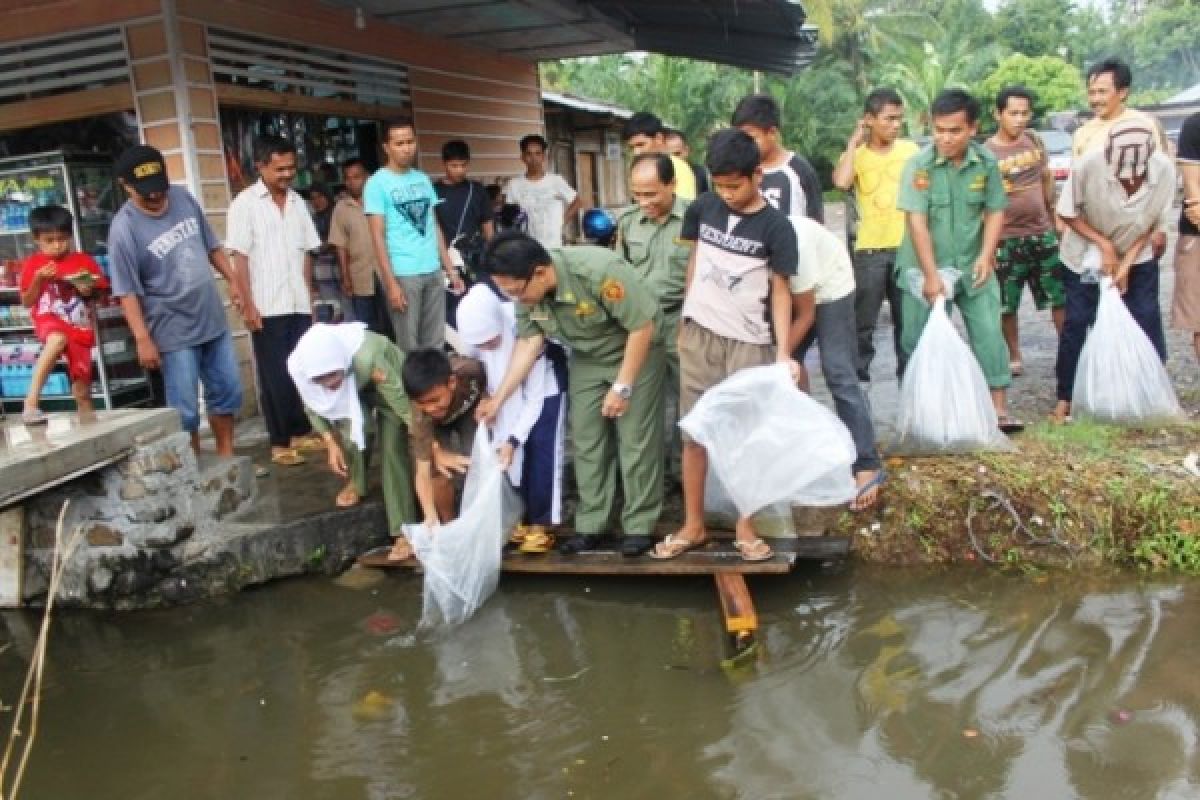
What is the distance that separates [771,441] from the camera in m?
3.62

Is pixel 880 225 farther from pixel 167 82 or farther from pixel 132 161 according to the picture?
pixel 167 82

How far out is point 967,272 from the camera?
448 centimetres

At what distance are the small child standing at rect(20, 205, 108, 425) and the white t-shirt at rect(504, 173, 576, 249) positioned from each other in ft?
11.0

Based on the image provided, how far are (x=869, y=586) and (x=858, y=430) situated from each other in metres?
0.64

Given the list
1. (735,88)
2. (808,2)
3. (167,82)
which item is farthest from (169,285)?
(735,88)

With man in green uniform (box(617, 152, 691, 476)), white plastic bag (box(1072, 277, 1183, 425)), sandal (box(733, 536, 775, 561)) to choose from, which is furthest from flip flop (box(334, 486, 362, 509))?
white plastic bag (box(1072, 277, 1183, 425))

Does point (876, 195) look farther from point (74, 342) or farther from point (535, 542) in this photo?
point (74, 342)

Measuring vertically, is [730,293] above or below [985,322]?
above

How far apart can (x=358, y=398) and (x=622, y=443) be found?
1132 mm

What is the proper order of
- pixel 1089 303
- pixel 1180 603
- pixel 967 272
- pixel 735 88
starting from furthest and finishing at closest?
pixel 735 88
pixel 1089 303
pixel 967 272
pixel 1180 603

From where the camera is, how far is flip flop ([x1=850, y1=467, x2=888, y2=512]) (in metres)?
4.20

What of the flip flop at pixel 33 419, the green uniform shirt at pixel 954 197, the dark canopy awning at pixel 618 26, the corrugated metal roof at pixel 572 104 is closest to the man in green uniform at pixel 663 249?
the green uniform shirt at pixel 954 197

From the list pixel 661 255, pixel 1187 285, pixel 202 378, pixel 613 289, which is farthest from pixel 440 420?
pixel 1187 285

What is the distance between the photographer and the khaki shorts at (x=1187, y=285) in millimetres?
4770
